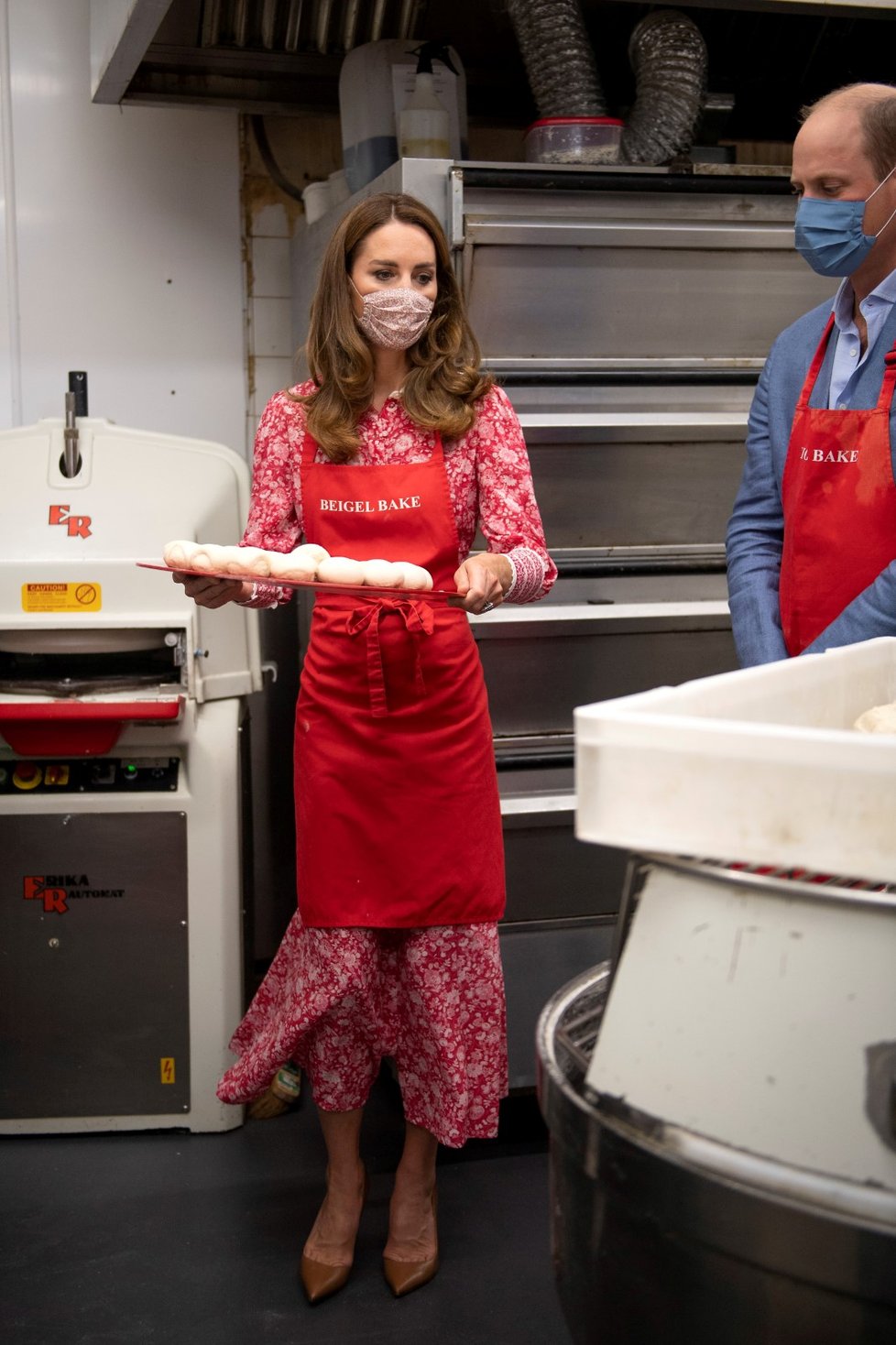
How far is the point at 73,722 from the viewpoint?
2434mm

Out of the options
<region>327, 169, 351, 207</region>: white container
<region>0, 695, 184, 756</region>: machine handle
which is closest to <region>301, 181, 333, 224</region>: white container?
<region>327, 169, 351, 207</region>: white container

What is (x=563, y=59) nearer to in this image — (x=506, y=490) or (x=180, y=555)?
(x=506, y=490)

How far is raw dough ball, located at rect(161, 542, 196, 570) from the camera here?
1.67 metres

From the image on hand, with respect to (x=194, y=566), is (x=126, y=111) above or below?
above

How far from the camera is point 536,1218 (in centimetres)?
226

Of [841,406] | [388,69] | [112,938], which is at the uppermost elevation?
[388,69]

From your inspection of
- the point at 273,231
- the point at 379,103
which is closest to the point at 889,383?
the point at 379,103

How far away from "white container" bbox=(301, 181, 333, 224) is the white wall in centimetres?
33

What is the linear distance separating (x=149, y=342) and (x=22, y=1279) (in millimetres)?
2054

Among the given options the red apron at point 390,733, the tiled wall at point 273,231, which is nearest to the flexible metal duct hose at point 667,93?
the tiled wall at point 273,231

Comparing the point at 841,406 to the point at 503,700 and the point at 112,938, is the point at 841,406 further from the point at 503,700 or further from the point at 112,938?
the point at 112,938

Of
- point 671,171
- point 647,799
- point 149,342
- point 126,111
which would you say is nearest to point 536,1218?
point 647,799

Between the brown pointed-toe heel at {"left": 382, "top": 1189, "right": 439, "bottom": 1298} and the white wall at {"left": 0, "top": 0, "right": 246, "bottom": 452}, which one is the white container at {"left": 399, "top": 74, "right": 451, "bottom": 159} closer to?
the white wall at {"left": 0, "top": 0, "right": 246, "bottom": 452}

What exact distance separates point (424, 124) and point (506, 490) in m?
0.94
